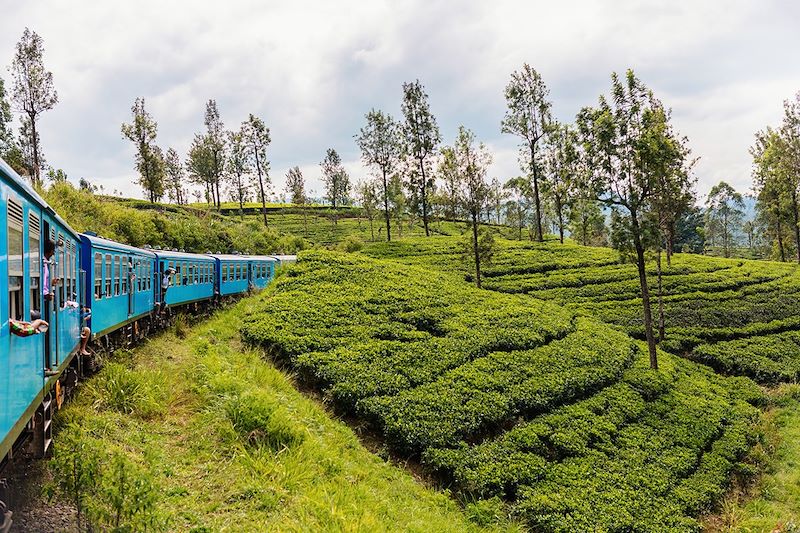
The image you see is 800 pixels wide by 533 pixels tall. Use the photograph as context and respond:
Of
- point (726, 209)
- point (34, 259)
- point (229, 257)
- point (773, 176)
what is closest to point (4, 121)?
point (229, 257)

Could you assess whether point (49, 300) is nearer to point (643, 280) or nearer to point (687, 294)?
point (643, 280)

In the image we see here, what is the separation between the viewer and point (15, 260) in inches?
185

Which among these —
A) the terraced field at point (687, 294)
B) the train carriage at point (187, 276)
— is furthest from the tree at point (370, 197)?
the train carriage at point (187, 276)

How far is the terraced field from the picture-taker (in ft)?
72.9

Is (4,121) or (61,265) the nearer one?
(61,265)

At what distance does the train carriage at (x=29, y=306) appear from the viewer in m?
4.31

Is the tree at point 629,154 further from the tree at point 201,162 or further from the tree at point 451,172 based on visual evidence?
the tree at point 201,162

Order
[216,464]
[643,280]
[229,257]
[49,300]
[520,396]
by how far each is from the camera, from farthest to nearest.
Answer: [229,257] < [643,280] < [520,396] < [216,464] < [49,300]

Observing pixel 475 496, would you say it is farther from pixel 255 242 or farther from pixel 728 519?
pixel 255 242

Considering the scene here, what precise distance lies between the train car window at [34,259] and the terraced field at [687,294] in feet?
78.2

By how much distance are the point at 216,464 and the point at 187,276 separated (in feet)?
40.5

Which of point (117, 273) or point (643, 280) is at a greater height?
point (117, 273)

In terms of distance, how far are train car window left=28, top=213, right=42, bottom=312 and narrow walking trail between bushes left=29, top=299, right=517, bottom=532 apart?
2237 millimetres

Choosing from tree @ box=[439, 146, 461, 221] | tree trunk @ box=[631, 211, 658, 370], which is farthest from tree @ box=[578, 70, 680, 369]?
tree @ box=[439, 146, 461, 221]
